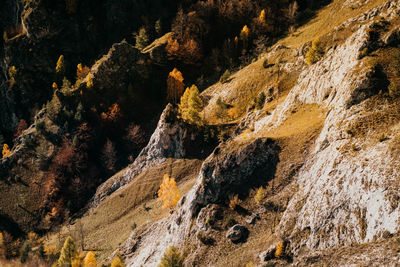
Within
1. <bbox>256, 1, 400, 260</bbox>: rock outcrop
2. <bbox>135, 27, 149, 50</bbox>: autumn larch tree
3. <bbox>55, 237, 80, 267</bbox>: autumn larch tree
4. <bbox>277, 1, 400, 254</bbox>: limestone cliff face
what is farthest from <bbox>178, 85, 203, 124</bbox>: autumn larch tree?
<bbox>135, 27, 149, 50</bbox>: autumn larch tree

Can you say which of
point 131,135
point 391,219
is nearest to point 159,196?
point 131,135

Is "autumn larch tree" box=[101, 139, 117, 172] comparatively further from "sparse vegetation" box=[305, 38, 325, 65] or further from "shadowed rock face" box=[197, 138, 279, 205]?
"sparse vegetation" box=[305, 38, 325, 65]

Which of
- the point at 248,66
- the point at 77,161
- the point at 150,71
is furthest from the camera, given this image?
the point at 150,71

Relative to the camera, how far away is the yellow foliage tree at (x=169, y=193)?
62.7 m

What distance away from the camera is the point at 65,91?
316 feet

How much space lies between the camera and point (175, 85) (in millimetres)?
99312

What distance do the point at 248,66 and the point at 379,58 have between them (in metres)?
53.1

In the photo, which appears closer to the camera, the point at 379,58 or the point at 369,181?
the point at 369,181

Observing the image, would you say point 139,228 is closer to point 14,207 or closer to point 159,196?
point 159,196

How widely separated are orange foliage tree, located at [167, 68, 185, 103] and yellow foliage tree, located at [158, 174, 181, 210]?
133 ft

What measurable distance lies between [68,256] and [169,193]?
93.1ft

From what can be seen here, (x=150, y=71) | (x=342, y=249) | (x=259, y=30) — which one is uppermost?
(x=150, y=71)

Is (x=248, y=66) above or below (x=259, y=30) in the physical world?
below

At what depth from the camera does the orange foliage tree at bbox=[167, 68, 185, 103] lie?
99.1m
